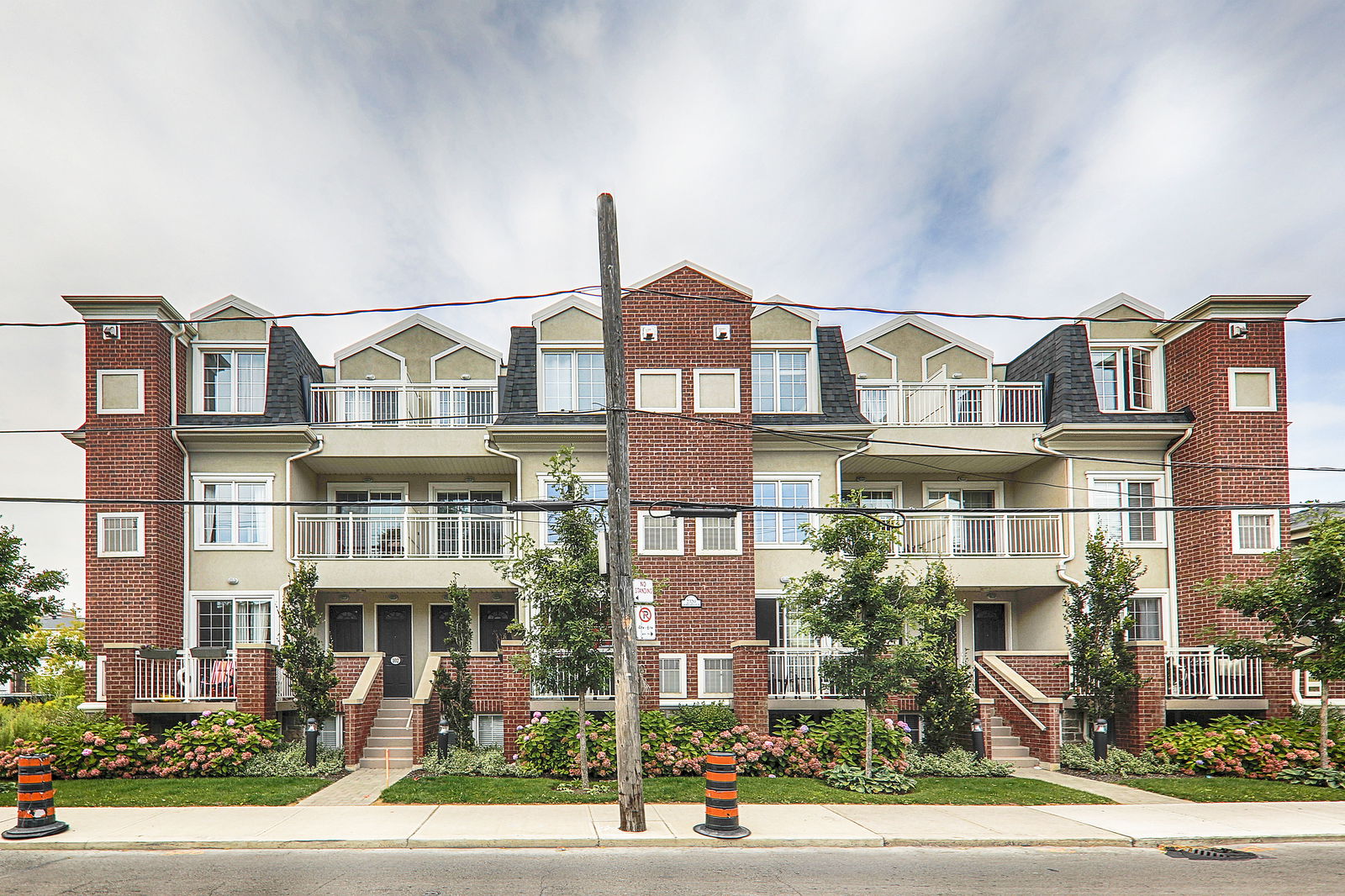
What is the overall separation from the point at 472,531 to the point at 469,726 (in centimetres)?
472

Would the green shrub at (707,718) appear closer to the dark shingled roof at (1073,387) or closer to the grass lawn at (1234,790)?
the grass lawn at (1234,790)

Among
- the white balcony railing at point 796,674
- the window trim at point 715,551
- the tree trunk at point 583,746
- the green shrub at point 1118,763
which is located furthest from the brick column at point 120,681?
the green shrub at point 1118,763

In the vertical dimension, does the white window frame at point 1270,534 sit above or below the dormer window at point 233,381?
below

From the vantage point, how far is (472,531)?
2059cm

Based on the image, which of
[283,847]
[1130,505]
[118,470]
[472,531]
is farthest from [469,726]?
[1130,505]

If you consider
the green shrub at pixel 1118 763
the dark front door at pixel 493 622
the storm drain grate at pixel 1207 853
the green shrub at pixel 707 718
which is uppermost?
the dark front door at pixel 493 622

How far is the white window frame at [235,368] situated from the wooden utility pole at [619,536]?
11.6m

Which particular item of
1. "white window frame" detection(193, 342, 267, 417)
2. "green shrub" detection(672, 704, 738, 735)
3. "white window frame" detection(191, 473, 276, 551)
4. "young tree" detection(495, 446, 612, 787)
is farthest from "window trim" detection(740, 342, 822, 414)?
"white window frame" detection(193, 342, 267, 417)

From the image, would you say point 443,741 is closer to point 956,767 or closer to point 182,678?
point 182,678

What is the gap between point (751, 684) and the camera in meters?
16.8

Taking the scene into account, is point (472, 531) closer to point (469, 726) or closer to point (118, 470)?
point (469, 726)

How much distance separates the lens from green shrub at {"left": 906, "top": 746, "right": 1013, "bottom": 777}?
16.3 m

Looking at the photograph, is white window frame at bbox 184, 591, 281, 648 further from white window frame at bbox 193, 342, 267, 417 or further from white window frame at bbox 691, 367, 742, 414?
white window frame at bbox 691, 367, 742, 414

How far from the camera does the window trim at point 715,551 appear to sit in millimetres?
19234
